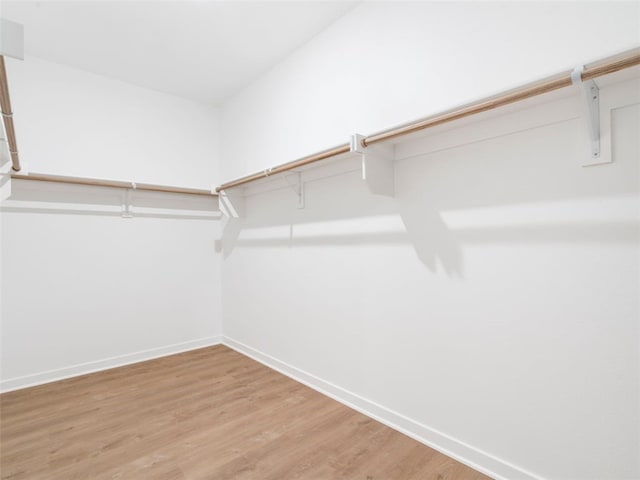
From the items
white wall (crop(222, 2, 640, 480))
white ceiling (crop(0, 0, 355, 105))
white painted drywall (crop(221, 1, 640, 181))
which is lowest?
white wall (crop(222, 2, 640, 480))

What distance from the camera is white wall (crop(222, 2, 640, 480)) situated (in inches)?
45.5

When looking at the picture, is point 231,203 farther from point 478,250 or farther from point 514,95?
point 514,95

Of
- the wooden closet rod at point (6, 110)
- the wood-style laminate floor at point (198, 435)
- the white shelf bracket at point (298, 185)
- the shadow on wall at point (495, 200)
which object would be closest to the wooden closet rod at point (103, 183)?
the wooden closet rod at point (6, 110)

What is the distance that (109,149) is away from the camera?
281 centimetres

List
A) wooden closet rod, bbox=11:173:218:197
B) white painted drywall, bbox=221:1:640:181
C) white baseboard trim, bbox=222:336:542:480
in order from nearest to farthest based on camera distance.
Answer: white painted drywall, bbox=221:1:640:181 → white baseboard trim, bbox=222:336:542:480 → wooden closet rod, bbox=11:173:218:197

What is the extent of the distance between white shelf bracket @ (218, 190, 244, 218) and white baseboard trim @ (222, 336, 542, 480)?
4.53 ft

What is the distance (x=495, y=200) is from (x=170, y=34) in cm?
235

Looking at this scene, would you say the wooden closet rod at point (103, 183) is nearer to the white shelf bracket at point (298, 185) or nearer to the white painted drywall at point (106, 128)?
the white painted drywall at point (106, 128)

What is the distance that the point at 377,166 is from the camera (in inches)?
68.0

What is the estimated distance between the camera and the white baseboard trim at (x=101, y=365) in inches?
93.7

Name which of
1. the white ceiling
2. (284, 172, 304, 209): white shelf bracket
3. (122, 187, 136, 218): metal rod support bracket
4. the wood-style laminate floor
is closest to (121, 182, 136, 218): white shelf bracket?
(122, 187, 136, 218): metal rod support bracket

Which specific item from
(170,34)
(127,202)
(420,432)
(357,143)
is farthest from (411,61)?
(127,202)

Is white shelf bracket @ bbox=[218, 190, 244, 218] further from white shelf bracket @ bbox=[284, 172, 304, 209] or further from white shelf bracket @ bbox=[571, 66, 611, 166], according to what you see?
white shelf bracket @ bbox=[571, 66, 611, 166]

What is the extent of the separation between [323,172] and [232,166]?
53.5 inches
